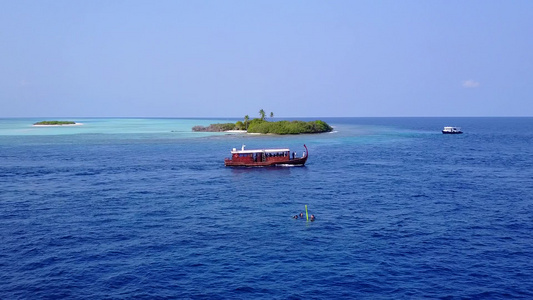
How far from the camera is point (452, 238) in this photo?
39.5 m

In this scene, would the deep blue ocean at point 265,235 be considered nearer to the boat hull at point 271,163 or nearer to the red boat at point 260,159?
the boat hull at point 271,163

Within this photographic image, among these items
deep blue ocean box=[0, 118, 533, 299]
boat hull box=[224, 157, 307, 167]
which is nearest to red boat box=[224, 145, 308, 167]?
boat hull box=[224, 157, 307, 167]

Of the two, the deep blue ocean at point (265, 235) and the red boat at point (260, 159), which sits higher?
the red boat at point (260, 159)

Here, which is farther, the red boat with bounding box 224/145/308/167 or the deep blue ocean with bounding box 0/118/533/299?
the red boat with bounding box 224/145/308/167

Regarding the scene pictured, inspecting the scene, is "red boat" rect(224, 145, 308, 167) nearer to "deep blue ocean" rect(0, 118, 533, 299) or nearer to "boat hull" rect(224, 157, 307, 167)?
"boat hull" rect(224, 157, 307, 167)

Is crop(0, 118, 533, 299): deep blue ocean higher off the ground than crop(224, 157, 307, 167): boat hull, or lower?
lower

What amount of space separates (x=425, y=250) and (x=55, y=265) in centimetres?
2948

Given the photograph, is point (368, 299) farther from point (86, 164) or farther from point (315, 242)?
point (86, 164)

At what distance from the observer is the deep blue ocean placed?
2991 centimetres

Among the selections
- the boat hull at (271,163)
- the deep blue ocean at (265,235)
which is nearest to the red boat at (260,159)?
the boat hull at (271,163)

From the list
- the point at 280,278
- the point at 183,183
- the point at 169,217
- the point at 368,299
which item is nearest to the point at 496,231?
the point at 368,299

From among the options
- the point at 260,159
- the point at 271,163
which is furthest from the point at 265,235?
the point at 260,159

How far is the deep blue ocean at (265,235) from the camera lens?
2991 cm

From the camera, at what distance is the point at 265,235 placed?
132 ft
